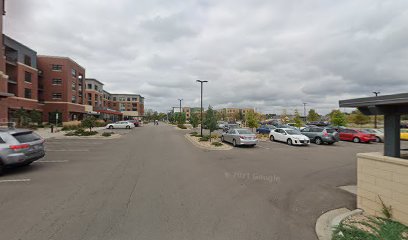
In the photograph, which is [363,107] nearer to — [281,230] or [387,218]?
[387,218]

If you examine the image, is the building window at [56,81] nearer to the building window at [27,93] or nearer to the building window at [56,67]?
the building window at [56,67]

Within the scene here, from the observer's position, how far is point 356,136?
22609 millimetres

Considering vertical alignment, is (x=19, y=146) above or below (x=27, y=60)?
below

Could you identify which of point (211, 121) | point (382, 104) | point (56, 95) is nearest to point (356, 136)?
point (211, 121)

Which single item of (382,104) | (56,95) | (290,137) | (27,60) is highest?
(27,60)

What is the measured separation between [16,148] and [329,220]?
10142mm

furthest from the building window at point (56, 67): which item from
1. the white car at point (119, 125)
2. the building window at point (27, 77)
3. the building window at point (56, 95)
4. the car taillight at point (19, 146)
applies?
the car taillight at point (19, 146)

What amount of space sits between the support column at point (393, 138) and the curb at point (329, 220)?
152cm

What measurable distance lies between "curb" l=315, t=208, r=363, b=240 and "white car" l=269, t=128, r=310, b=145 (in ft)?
46.9

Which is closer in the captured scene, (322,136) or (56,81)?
(322,136)

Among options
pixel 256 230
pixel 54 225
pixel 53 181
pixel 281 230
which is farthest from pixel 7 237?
pixel 281 230

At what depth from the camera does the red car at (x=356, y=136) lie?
22.0 m

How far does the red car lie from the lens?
72.2 feet

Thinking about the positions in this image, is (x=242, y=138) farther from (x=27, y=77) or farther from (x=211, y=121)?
(x=27, y=77)
